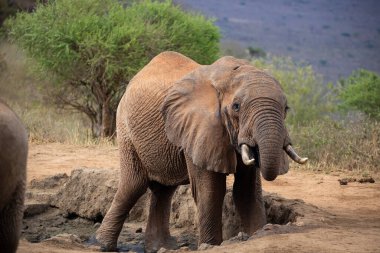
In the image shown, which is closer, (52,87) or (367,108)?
(52,87)

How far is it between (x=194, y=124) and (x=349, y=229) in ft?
5.43

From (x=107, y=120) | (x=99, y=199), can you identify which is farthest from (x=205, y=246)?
(x=107, y=120)

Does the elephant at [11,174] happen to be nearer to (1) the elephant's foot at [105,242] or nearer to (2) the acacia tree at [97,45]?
(1) the elephant's foot at [105,242]

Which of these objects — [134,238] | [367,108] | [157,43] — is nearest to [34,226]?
[134,238]

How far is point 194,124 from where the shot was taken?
8539 millimetres

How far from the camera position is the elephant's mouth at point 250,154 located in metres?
7.72

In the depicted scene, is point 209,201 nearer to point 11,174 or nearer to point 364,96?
point 11,174

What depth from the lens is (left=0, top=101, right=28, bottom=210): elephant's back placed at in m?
6.04

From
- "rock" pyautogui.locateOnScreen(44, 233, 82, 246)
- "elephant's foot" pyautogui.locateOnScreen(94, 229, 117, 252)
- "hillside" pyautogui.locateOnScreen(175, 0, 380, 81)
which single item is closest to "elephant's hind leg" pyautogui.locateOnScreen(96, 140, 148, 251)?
"elephant's foot" pyautogui.locateOnScreen(94, 229, 117, 252)

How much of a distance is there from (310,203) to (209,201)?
101 inches

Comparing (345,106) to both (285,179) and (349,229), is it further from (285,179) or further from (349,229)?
(349,229)

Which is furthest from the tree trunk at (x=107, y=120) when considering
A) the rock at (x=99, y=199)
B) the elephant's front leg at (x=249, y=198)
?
the elephant's front leg at (x=249, y=198)

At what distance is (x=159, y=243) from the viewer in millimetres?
9969

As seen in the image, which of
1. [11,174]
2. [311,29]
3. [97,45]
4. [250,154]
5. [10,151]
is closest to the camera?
[10,151]
